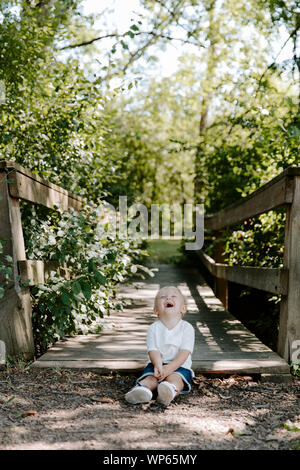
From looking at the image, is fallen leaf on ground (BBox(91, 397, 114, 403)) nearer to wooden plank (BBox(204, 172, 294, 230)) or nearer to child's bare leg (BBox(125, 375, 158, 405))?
child's bare leg (BBox(125, 375, 158, 405))

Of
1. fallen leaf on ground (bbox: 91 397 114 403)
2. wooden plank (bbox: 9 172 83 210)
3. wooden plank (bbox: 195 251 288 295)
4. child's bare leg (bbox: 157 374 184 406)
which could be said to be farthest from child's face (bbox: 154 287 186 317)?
wooden plank (bbox: 9 172 83 210)

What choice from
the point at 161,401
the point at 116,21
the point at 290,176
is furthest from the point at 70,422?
the point at 116,21

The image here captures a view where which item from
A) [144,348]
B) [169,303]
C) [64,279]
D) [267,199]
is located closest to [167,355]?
[169,303]

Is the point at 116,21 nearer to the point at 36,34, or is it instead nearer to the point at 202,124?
the point at 202,124

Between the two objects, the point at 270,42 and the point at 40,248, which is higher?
the point at 270,42

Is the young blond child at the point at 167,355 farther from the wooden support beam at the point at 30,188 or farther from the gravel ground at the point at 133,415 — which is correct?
the wooden support beam at the point at 30,188

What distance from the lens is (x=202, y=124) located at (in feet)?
57.7

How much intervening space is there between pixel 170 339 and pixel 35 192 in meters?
1.54

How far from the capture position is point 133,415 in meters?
2.66

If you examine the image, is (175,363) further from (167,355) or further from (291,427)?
(291,427)

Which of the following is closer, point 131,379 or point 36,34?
point 131,379

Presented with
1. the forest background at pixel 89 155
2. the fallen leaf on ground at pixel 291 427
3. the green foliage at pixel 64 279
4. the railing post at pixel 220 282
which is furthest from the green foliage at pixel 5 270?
the railing post at pixel 220 282

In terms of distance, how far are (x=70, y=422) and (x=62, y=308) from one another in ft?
4.13

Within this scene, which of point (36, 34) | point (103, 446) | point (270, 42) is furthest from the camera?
point (270, 42)
